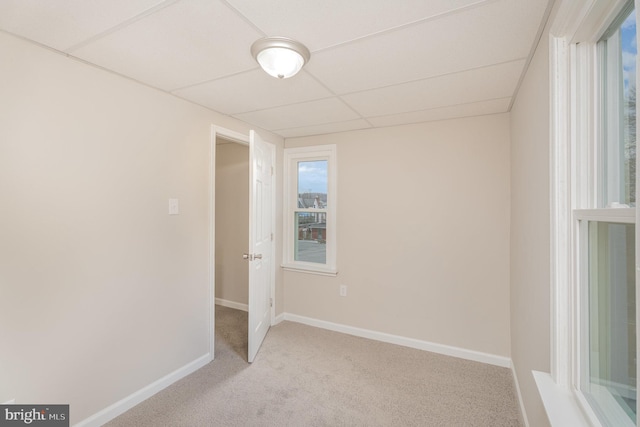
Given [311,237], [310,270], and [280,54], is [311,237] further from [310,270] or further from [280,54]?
[280,54]

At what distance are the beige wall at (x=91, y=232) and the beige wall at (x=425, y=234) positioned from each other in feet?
5.33

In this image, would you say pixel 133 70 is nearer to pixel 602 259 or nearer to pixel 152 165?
pixel 152 165

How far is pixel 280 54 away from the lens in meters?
1.58

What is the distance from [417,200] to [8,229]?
2989mm

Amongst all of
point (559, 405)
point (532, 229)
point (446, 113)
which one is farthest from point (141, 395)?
point (446, 113)

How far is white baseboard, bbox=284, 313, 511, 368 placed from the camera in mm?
2697

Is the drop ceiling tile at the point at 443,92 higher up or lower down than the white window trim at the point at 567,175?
higher up

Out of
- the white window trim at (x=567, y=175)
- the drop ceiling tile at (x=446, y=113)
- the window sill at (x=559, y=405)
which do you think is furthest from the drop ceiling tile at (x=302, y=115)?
the window sill at (x=559, y=405)

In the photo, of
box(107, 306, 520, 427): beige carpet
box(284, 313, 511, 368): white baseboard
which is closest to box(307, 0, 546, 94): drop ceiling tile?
box(107, 306, 520, 427): beige carpet

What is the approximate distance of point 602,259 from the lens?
999 millimetres

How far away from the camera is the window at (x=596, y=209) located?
2.77 ft

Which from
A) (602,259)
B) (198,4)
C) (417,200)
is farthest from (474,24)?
(417,200)

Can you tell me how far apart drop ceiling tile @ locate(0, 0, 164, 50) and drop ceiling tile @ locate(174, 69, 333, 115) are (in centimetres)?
70

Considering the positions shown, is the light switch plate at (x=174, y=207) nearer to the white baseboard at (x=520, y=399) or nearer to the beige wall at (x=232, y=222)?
the beige wall at (x=232, y=222)
